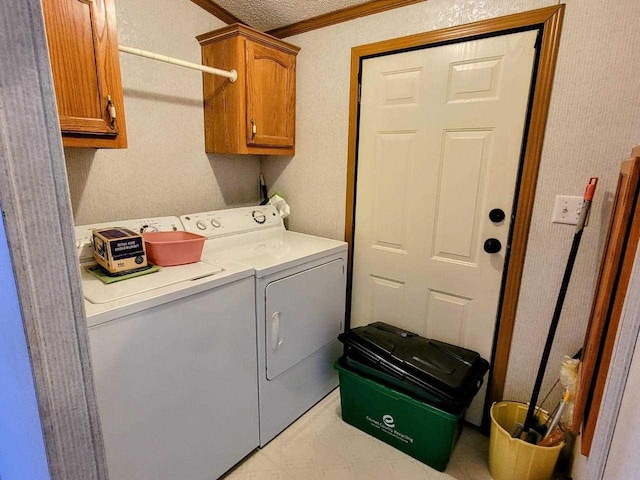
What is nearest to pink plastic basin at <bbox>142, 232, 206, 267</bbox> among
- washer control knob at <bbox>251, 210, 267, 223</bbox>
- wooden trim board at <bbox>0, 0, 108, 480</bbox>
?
washer control knob at <bbox>251, 210, 267, 223</bbox>

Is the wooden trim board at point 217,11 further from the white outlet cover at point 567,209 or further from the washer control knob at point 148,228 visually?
the white outlet cover at point 567,209

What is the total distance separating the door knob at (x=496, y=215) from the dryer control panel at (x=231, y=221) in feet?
4.33

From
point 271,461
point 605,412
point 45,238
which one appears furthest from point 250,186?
point 605,412

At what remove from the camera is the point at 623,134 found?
4.50 feet

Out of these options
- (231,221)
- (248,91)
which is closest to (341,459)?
(231,221)

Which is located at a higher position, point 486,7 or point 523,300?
point 486,7

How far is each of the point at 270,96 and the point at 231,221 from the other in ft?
2.60

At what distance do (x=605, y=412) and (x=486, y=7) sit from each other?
1648 mm

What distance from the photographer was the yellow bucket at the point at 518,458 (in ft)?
4.83

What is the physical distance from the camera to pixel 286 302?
5.69 feet

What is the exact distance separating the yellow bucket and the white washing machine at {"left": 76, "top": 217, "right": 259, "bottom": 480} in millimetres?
1139

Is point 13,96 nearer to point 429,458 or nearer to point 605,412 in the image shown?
point 605,412

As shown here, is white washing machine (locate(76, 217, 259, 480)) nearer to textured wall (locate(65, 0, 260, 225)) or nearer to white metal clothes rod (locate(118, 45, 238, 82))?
textured wall (locate(65, 0, 260, 225))

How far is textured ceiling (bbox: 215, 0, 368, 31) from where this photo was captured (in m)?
1.92
